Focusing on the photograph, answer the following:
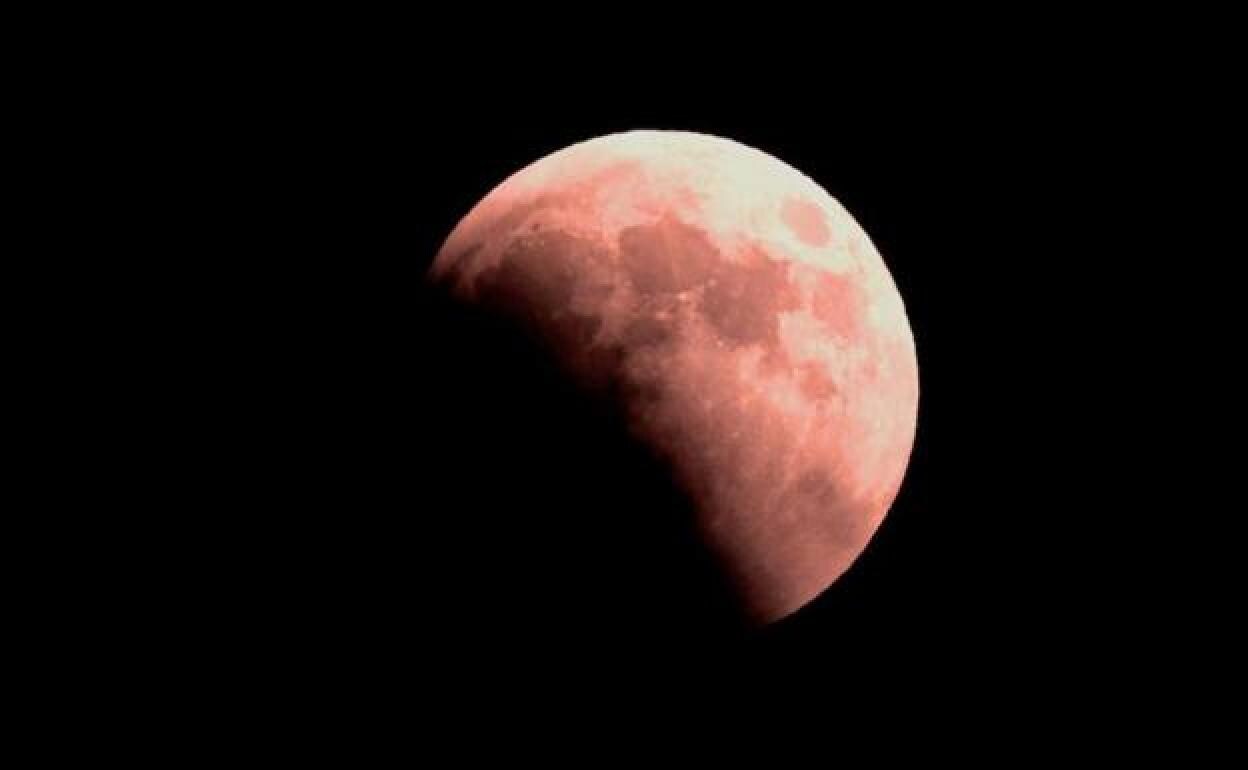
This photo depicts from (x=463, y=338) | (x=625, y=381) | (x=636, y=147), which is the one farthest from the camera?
(x=636, y=147)

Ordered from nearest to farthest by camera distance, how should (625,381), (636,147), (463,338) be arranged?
(625,381) < (463,338) < (636,147)

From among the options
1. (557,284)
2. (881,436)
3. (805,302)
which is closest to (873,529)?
(881,436)

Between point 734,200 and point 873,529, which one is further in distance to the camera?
point 873,529

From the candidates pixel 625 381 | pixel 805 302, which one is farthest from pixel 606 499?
pixel 805 302

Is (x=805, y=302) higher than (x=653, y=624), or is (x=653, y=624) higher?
(x=805, y=302)

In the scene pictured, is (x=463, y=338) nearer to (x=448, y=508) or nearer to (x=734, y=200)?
(x=448, y=508)

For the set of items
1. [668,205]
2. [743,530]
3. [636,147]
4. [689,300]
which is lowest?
[743,530]
